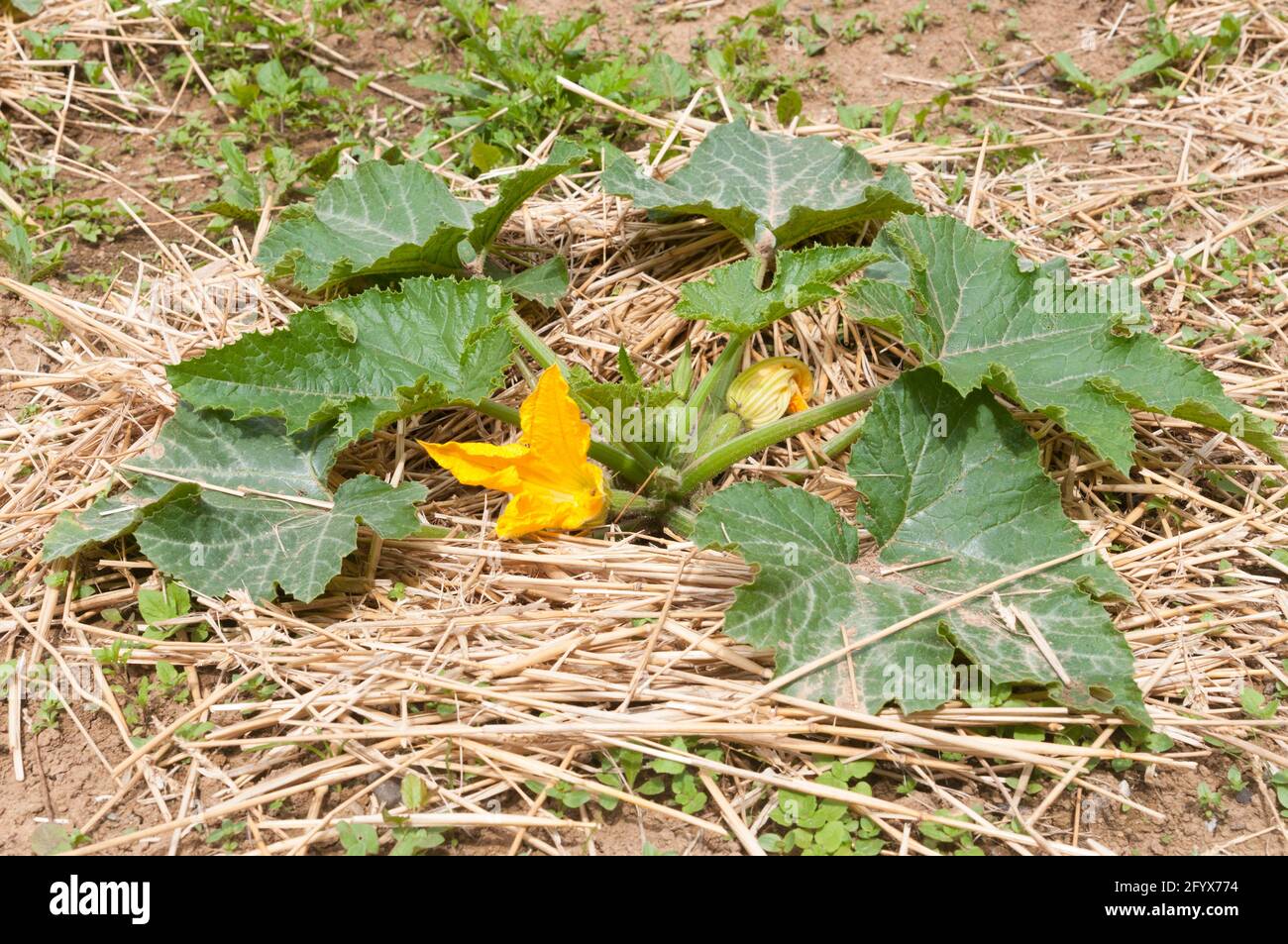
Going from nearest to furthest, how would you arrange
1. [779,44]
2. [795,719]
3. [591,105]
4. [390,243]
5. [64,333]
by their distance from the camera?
1. [795,719]
2. [390,243]
3. [64,333]
4. [591,105]
5. [779,44]

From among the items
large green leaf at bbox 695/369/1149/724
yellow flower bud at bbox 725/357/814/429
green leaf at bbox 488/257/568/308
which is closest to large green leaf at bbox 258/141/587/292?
green leaf at bbox 488/257/568/308

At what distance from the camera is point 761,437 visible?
275 centimetres

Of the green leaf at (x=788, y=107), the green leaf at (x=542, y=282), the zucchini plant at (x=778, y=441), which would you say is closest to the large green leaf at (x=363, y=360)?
the zucchini plant at (x=778, y=441)

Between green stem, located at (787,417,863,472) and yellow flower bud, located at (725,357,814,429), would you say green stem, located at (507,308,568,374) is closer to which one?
yellow flower bud, located at (725,357,814,429)

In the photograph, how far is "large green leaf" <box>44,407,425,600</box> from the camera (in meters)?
2.51

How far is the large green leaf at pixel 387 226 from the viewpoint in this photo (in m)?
2.95

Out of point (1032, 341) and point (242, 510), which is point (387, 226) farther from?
point (1032, 341)

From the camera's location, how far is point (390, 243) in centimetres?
314

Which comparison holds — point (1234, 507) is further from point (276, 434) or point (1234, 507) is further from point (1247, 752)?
point (276, 434)

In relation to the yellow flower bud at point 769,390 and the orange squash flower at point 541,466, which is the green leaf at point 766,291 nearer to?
the yellow flower bud at point 769,390

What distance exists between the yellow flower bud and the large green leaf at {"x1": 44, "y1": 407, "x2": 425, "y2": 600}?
862 mm

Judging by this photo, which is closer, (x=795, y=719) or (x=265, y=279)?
(x=795, y=719)

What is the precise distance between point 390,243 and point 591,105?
1194 millimetres

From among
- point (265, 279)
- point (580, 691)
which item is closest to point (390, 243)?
point (265, 279)
